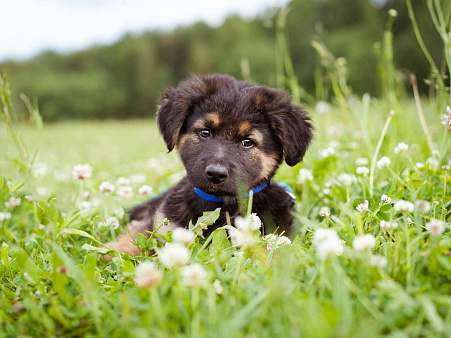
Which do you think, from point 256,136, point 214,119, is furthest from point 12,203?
point 256,136

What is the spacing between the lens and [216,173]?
2756mm

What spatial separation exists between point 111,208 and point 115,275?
1.76 metres

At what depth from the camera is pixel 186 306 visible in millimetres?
1560

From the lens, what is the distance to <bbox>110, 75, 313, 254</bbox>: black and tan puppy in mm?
2979

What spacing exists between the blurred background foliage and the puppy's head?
2538 centimetres

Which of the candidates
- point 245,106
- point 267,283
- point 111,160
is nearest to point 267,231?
point 245,106

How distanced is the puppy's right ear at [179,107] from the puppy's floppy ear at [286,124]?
0.47 meters

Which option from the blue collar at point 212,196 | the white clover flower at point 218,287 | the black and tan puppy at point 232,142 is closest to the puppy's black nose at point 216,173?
the black and tan puppy at point 232,142

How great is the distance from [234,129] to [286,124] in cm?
45

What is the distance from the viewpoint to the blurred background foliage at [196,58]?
29.4 m

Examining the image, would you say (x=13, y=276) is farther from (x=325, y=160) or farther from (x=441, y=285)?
(x=325, y=160)

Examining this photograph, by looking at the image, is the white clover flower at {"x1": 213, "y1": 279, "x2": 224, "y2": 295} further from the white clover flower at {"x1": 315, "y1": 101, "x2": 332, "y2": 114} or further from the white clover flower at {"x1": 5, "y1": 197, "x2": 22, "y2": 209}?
the white clover flower at {"x1": 315, "y1": 101, "x2": 332, "y2": 114}

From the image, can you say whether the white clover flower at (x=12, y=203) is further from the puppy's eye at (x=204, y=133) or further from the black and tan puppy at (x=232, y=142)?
the puppy's eye at (x=204, y=133)

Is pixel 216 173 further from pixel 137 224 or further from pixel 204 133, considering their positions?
pixel 137 224
